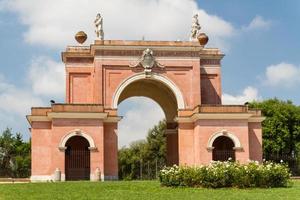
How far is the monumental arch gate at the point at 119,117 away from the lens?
37.3 metres

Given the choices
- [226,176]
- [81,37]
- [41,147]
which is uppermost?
[81,37]

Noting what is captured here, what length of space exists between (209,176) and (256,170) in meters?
2.06

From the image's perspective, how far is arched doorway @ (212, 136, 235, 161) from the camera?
1566 inches

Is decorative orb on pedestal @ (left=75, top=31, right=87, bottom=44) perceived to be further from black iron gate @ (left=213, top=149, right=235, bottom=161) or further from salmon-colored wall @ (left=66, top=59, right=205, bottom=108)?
black iron gate @ (left=213, top=149, right=235, bottom=161)

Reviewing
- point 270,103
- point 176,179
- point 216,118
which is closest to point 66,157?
point 216,118

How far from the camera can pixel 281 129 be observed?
183 ft

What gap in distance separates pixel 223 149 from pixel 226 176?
16877 millimetres

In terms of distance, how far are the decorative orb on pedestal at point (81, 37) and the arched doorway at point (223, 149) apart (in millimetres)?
12426

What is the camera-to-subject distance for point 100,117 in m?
37.4

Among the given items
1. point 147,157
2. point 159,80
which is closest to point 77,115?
point 159,80

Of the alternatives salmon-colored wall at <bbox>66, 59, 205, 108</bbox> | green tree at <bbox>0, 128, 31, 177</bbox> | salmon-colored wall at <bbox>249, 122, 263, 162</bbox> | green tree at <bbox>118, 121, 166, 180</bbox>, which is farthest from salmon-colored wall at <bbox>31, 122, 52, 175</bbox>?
green tree at <bbox>118, 121, 166, 180</bbox>

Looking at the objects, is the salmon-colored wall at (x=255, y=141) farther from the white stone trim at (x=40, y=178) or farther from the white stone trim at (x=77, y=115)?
the white stone trim at (x=40, y=178)

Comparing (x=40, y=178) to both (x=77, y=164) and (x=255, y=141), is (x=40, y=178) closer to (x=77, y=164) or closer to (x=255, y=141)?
(x=77, y=164)

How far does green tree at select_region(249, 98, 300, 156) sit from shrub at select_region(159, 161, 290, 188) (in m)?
30.6
